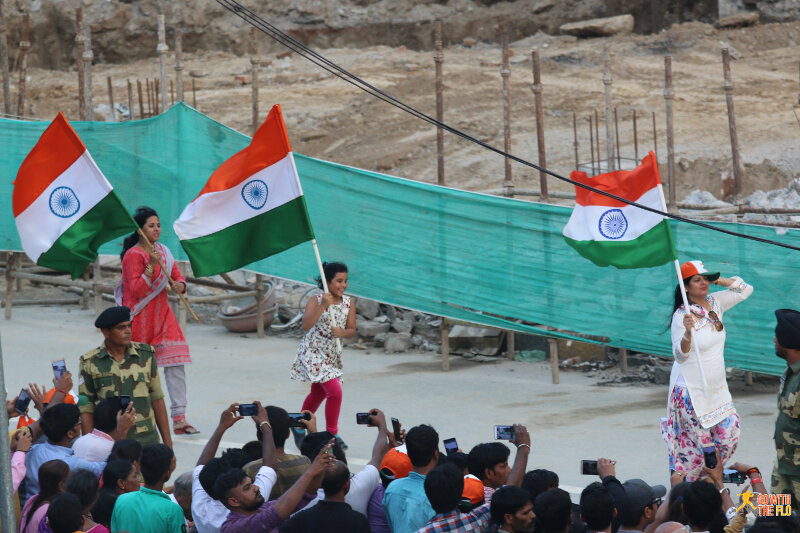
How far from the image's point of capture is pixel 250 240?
27.3 feet

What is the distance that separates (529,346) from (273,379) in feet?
8.27

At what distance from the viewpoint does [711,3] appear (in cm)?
2875

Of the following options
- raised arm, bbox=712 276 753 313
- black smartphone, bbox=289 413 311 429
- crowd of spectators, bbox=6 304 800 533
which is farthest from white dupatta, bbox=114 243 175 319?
raised arm, bbox=712 276 753 313

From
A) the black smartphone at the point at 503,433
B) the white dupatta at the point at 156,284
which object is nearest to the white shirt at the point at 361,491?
the black smartphone at the point at 503,433

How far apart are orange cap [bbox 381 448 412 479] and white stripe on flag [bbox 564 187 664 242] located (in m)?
2.92

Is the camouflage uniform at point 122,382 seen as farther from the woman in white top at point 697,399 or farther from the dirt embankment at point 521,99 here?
the dirt embankment at point 521,99

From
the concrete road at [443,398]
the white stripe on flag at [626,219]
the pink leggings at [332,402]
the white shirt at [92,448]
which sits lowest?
the concrete road at [443,398]

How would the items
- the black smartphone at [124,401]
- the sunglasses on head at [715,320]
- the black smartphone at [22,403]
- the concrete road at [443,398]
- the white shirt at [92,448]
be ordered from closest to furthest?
the white shirt at [92,448] → the black smartphone at [22,403] → the black smartphone at [124,401] → the sunglasses on head at [715,320] → the concrete road at [443,398]

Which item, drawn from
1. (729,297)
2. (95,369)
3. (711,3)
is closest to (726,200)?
(729,297)

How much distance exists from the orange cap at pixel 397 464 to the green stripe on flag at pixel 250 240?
2.81 m

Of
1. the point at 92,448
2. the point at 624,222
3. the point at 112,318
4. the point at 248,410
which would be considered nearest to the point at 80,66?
the point at 112,318

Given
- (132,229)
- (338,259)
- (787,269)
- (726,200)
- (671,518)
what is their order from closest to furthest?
(671,518), (132,229), (787,269), (338,259), (726,200)

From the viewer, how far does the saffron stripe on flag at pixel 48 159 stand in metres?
8.30

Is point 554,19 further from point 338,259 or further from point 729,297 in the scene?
point 729,297
